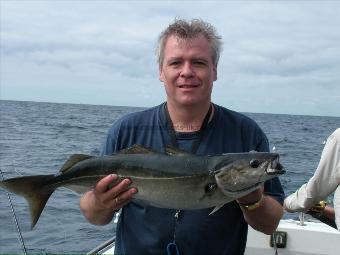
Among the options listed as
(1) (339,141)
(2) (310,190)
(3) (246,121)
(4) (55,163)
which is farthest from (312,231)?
(4) (55,163)

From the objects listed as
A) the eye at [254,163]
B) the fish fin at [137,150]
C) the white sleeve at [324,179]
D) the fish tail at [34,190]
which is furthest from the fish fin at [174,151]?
the white sleeve at [324,179]

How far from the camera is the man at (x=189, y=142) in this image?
3.99 meters

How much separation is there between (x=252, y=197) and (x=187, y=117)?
2.89ft

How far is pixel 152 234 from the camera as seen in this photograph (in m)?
4.03

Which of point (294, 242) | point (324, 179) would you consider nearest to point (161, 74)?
point (324, 179)

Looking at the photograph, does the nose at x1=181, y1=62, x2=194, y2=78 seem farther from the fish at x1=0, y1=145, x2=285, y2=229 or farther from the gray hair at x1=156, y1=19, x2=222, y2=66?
the fish at x1=0, y1=145, x2=285, y2=229

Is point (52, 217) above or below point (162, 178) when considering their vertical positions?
below

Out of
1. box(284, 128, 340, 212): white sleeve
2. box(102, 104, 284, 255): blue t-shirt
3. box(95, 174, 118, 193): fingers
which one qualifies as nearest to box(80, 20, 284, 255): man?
box(102, 104, 284, 255): blue t-shirt

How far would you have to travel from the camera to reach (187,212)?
4020mm

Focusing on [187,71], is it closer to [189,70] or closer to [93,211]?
[189,70]

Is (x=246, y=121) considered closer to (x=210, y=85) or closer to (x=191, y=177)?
(x=210, y=85)

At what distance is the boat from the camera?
7.19 metres

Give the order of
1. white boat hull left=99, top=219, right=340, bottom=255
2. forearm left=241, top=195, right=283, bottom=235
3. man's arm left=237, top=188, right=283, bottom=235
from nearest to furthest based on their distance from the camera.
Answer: man's arm left=237, top=188, right=283, bottom=235, forearm left=241, top=195, right=283, bottom=235, white boat hull left=99, top=219, right=340, bottom=255

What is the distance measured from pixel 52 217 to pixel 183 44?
31.3ft
